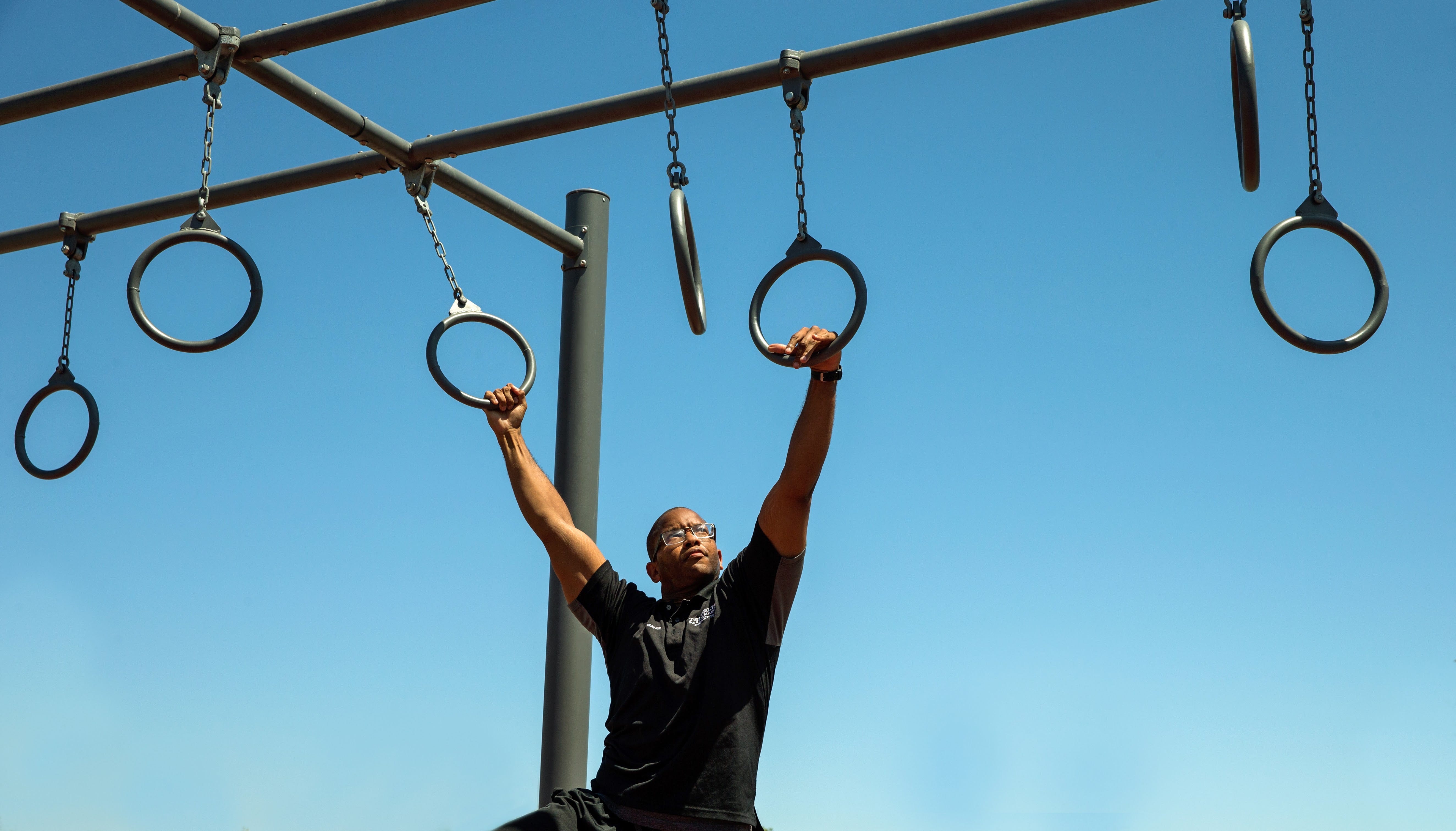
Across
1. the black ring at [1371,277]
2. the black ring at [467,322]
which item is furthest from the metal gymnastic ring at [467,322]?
the black ring at [1371,277]

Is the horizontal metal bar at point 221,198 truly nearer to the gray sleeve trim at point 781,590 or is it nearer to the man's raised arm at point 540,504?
the man's raised arm at point 540,504

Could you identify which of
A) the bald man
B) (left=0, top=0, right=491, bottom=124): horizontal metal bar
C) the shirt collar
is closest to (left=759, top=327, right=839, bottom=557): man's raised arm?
the bald man

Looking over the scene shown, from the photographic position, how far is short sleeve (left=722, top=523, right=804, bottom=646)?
4.38 meters

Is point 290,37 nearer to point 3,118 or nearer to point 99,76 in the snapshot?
point 99,76

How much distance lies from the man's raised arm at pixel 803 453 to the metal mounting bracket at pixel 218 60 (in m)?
2.46

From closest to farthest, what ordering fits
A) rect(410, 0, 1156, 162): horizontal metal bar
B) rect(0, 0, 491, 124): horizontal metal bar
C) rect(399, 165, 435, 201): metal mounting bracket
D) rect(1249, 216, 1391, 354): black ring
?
rect(1249, 216, 1391, 354): black ring, rect(410, 0, 1156, 162): horizontal metal bar, rect(0, 0, 491, 124): horizontal metal bar, rect(399, 165, 435, 201): metal mounting bracket

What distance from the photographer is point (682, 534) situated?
4.69 metres

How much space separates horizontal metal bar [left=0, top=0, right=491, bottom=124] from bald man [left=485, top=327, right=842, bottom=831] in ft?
6.52

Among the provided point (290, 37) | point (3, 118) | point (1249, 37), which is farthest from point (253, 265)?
point (1249, 37)

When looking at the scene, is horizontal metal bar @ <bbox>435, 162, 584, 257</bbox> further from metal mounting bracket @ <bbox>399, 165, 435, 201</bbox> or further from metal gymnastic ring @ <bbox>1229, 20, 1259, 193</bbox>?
metal gymnastic ring @ <bbox>1229, 20, 1259, 193</bbox>

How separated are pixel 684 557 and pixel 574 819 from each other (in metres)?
0.88

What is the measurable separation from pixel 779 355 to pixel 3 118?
12.0 feet

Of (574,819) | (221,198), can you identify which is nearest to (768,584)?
(574,819)

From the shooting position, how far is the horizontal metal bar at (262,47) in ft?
17.1
